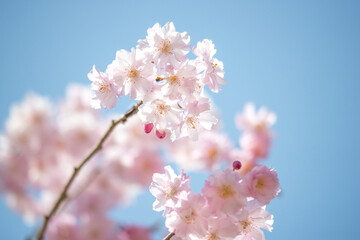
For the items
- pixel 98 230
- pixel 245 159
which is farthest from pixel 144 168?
pixel 245 159

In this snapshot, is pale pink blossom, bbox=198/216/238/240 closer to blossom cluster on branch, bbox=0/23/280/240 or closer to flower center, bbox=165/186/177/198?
blossom cluster on branch, bbox=0/23/280/240

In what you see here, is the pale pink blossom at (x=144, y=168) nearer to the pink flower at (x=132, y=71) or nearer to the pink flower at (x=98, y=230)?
the pink flower at (x=98, y=230)

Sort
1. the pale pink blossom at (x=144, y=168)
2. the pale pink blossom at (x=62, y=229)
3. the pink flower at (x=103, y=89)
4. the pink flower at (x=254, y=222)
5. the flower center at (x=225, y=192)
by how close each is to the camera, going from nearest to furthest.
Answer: the flower center at (x=225, y=192) → the pink flower at (x=254, y=222) → the pink flower at (x=103, y=89) → the pale pink blossom at (x=62, y=229) → the pale pink blossom at (x=144, y=168)

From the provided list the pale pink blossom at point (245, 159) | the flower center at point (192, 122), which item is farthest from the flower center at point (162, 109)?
the pale pink blossom at point (245, 159)

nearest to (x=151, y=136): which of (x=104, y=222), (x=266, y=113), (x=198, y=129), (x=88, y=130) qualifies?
(x=88, y=130)

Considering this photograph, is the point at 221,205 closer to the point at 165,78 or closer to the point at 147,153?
the point at 165,78

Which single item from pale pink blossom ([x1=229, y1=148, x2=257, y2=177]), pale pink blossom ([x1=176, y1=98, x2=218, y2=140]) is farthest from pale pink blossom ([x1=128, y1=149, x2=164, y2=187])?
pale pink blossom ([x1=176, y1=98, x2=218, y2=140])
